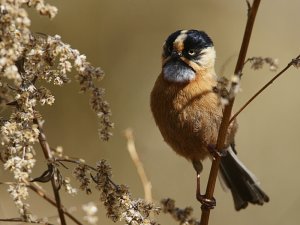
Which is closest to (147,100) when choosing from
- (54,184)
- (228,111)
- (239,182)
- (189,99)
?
(239,182)

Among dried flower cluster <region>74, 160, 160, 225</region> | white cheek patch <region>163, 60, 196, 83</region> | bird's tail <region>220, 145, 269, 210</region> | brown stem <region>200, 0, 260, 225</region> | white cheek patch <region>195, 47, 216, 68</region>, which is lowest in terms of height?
dried flower cluster <region>74, 160, 160, 225</region>

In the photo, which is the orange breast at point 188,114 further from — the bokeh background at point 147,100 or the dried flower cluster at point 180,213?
the dried flower cluster at point 180,213

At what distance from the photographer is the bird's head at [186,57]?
3.94 m

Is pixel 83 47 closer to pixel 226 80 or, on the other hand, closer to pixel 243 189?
pixel 243 189

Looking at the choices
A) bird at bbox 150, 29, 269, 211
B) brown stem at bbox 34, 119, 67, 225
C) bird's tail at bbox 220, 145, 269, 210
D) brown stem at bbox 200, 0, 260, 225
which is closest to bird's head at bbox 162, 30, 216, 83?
bird at bbox 150, 29, 269, 211

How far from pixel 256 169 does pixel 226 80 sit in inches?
155

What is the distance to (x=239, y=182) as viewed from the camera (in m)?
4.68

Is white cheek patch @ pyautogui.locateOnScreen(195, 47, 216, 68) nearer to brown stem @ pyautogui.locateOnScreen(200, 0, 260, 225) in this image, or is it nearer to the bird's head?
the bird's head

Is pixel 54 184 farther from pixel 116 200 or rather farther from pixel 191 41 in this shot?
pixel 191 41

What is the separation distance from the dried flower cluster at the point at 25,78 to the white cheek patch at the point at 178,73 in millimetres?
1940

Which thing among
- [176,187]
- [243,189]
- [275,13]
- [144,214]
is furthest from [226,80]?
[275,13]

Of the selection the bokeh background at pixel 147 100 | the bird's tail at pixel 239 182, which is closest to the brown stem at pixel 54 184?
the bird's tail at pixel 239 182

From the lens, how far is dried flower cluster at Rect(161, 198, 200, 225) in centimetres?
224

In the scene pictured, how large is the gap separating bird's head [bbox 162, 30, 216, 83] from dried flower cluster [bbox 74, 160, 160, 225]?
1.91m
